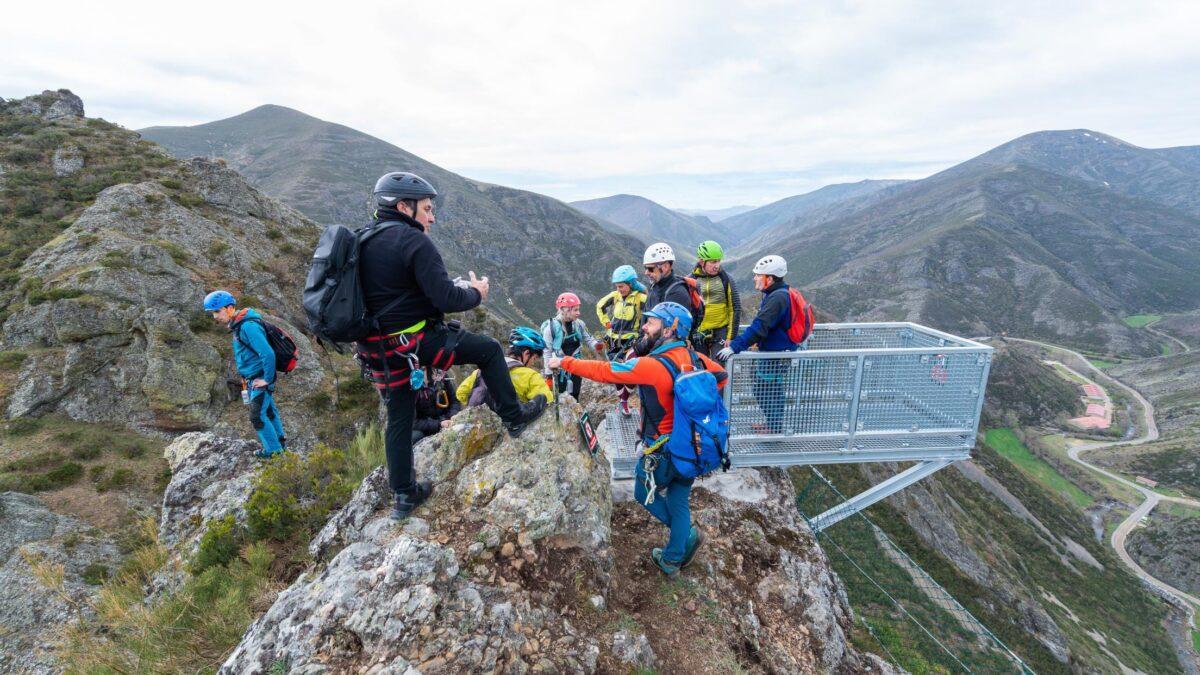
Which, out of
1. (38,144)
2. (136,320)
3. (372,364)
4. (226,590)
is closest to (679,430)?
(372,364)

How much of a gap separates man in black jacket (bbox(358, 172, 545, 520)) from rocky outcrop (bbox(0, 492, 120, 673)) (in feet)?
12.1

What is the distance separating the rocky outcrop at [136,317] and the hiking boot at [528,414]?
394 inches

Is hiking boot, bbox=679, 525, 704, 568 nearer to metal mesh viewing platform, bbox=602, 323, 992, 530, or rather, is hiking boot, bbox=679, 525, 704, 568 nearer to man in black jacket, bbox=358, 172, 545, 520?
metal mesh viewing platform, bbox=602, 323, 992, 530

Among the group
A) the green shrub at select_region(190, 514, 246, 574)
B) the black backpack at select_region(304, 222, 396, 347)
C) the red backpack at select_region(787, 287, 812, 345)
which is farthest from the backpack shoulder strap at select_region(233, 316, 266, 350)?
the red backpack at select_region(787, 287, 812, 345)

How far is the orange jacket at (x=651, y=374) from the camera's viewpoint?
5168mm

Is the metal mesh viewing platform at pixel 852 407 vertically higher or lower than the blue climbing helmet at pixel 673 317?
lower

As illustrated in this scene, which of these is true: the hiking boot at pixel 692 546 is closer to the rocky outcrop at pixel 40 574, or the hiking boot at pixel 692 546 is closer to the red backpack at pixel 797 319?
the red backpack at pixel 797 319

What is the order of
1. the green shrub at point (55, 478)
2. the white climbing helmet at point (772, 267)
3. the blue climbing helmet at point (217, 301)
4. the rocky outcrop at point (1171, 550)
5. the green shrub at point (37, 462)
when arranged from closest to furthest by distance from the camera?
the blue climbing helmet at point (217, 301) < the white climbing helmet at point (772, 267) < the green shrub at point (55, 478) < the green shrub at point (37, 462) < the rocky outcrop at point (1171, 550)

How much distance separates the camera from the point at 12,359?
11414 millimetres

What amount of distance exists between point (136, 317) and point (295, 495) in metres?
11.0

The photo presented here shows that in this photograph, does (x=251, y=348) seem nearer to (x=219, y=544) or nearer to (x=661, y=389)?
(x=219, y=544)

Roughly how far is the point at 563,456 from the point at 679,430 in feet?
4.43

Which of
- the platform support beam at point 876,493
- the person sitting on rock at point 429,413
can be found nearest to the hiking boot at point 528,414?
the person sitting on rock at point 429,413

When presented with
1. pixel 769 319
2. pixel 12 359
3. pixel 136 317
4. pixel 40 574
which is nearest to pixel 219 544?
pixel 40 574
